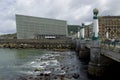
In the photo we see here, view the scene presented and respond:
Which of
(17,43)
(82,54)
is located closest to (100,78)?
(82,54)

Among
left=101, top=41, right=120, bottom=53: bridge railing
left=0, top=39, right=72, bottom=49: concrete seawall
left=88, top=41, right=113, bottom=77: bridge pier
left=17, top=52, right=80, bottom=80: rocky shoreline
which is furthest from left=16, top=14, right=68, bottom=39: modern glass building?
left=101, top=41, right=120, bottom=53: bridge railing

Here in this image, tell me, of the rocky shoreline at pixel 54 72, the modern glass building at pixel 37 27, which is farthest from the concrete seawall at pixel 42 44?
the rocky shoreline at pixel 54 72

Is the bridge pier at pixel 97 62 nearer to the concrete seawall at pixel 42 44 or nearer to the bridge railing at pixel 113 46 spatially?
the bridge railing at pixel 113 46

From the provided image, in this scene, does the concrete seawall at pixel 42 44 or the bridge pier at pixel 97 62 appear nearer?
the bridge pier at pixel 97 62

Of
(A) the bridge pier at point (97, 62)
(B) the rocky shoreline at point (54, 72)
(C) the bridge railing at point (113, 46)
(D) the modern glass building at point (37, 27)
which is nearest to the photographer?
(C) the bridge railing at point (113, 46)

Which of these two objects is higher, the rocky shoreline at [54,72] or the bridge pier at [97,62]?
the bridge pier at [97,62]

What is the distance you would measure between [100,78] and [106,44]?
4991 millimetres

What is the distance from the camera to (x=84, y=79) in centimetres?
2992

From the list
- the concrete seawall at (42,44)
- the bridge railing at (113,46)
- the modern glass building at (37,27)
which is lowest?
A: the concrete seawall at (42,44)

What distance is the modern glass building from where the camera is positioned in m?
172

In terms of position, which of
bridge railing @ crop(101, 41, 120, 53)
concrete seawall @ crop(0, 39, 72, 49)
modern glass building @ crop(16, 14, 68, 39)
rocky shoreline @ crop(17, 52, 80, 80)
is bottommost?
rocky shoreline @ crop(17, 52, 80, 80)

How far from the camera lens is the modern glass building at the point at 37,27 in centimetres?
17204

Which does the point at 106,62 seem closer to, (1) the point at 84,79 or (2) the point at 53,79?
(1) the point at 84,79

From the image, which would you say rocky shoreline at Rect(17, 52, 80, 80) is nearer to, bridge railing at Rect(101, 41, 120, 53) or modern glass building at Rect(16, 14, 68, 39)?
bridge railing at Rect(101, 41, 120, 53)
